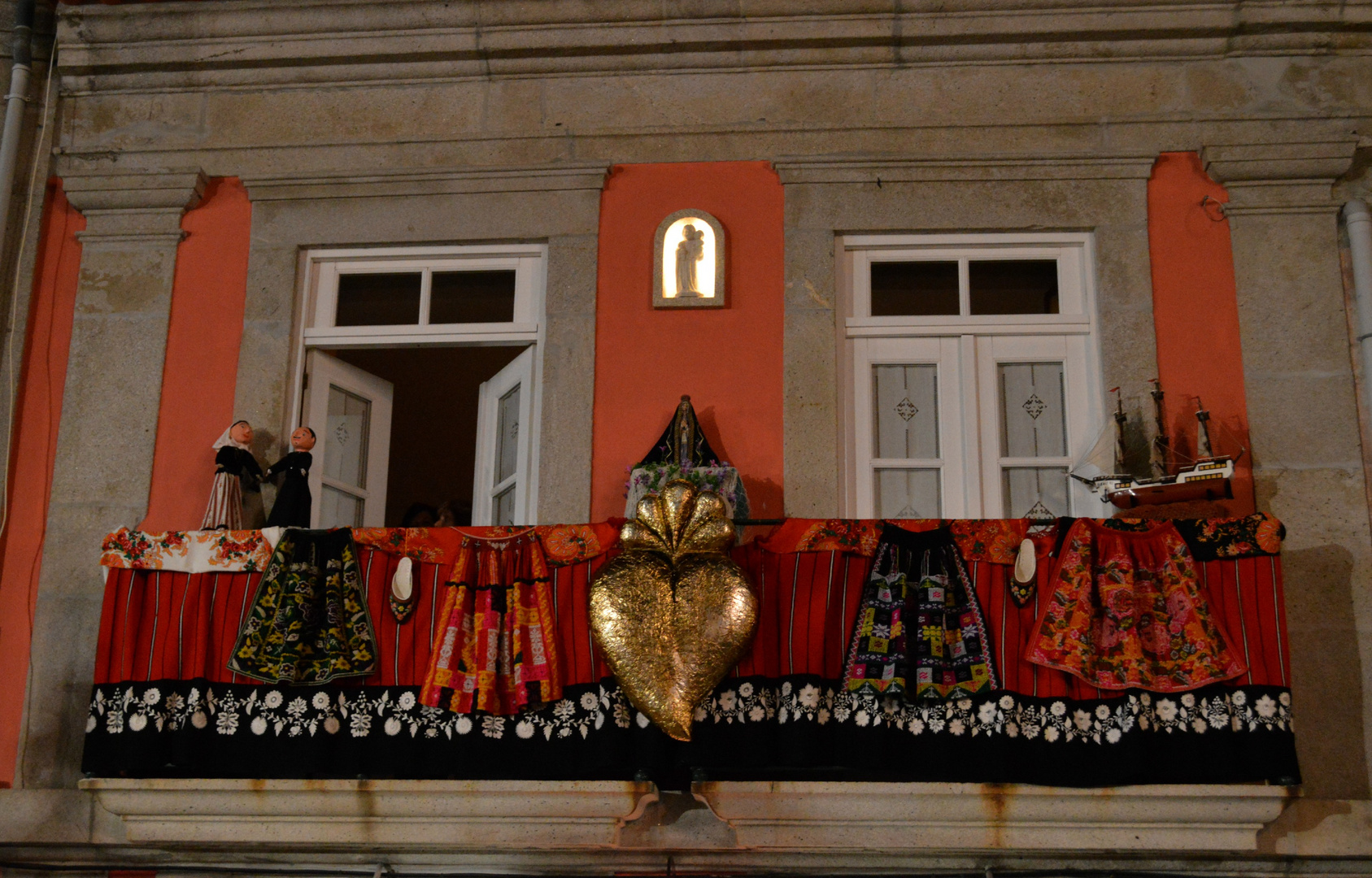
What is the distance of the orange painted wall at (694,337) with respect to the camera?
6746 millimetres

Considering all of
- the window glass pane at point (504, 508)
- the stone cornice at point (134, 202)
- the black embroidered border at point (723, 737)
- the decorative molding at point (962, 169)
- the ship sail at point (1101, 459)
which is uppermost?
the decorative molding at point (962, 169)

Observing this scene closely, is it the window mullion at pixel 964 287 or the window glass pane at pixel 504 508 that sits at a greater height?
the window mullion at pixel 964 287

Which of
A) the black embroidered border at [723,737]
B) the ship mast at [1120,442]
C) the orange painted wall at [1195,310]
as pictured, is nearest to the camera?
the black embroidered border at [723,737]

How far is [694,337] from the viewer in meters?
6.93

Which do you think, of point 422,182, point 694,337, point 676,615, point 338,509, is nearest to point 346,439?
point 338,509

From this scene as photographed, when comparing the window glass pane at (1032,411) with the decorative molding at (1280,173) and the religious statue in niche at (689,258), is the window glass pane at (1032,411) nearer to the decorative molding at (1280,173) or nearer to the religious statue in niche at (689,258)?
the decorative molding at (1280,173)

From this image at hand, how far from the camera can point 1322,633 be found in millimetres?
6352

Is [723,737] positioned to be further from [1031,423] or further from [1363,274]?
[1363,274]

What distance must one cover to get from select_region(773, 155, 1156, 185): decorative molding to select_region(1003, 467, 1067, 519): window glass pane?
4.33ft

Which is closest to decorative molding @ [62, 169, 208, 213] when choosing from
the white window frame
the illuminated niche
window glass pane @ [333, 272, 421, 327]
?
the white window frame

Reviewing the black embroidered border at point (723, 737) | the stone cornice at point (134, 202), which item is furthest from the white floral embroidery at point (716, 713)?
the stone cornice at point (134, 202)

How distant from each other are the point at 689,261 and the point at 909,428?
1216 millimetres

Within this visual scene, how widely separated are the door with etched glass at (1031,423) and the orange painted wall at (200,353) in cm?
335

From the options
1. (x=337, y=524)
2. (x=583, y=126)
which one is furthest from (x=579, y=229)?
(x=337, y=524)
